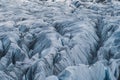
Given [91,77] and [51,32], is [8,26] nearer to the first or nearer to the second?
[51,32]

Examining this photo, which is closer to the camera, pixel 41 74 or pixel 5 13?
pixel 41 74

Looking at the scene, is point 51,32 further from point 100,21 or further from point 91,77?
point 91,77

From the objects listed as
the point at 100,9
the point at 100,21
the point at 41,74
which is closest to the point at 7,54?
the point at 41,74

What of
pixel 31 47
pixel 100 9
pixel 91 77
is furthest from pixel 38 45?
pixel 100 9

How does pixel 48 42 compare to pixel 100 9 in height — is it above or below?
above

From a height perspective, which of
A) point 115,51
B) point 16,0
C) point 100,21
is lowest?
point 16,0

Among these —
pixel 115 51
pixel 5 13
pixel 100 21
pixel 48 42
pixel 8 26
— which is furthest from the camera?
pixel 5 13

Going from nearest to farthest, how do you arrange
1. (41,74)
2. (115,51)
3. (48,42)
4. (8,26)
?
(41,74) → (115,51) → (48,42) → (8,26)
